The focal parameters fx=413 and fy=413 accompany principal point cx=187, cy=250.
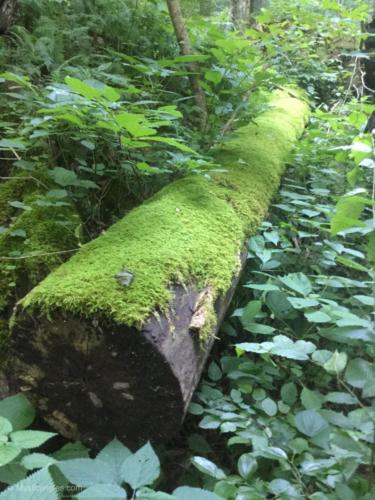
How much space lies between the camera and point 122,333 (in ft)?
5.08

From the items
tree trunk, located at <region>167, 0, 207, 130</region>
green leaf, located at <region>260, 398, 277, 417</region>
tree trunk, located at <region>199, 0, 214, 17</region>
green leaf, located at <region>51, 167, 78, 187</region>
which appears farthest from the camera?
tree trunk, located at <region>199, 0, 214, 17</region>

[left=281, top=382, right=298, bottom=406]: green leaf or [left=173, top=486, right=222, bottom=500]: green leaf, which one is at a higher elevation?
[left=173, top=486, right=222, bottom=500]: green leaf

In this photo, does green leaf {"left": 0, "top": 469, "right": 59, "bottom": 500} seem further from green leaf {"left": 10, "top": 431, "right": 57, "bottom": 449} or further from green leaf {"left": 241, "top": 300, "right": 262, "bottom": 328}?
green leaf {"left": 241, "top": 300, "right": 262, "bottom": 328}

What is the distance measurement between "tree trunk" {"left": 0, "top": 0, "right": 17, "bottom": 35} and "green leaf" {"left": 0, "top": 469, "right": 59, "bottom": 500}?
3917 millimetres

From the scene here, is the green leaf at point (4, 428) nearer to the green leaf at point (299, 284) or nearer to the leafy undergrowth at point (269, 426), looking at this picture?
the leafy undergrowth at point (269, 426)

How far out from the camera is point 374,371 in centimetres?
138

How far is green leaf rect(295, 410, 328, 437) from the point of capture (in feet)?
5.07

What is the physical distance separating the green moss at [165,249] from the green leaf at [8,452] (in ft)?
1.60

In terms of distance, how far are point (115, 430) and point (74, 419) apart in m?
0.18

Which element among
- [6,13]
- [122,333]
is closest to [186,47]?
[6,13]

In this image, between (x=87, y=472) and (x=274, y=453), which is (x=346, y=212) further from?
(x=87, y=472)

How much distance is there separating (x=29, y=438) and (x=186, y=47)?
12.9ft

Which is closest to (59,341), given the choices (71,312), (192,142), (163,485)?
(71,312)

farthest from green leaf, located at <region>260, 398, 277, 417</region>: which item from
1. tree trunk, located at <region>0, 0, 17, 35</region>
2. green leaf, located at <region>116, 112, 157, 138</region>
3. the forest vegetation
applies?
tree trunk, located at <region>0, 0, 17, 35</region>
